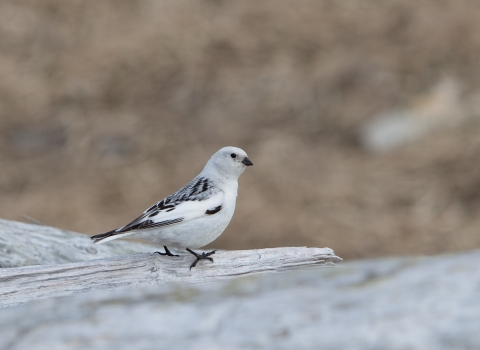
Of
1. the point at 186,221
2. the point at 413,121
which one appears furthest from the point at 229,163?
the point at 413,121

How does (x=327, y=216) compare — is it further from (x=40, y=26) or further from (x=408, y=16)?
(x=40, y=26)

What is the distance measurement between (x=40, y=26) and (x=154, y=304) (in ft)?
33.2

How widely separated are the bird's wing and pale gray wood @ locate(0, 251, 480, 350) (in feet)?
4.60

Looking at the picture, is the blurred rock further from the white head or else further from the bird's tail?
the bird's tail

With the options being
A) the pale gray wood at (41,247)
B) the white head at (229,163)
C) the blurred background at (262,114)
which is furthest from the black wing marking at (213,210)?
the blurred background at (262,114)

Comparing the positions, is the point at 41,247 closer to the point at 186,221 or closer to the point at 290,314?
the point at 186,221

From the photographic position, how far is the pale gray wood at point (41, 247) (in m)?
4.51

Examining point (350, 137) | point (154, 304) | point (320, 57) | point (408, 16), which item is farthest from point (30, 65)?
point (154, 304)

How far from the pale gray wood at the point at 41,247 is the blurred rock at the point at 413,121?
15.3 ft

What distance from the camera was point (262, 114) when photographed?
9.64 m

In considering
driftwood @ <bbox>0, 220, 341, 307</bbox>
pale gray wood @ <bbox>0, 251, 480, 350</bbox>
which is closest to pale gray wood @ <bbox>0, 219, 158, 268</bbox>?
driftwood @ <bbox>0, 220, 341, 307</bbox>

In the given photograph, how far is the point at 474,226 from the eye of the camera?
277 inches

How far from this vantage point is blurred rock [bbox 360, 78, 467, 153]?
8711 mm

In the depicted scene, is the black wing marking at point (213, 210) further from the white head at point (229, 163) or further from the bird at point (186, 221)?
the white head at point (229, 163)
